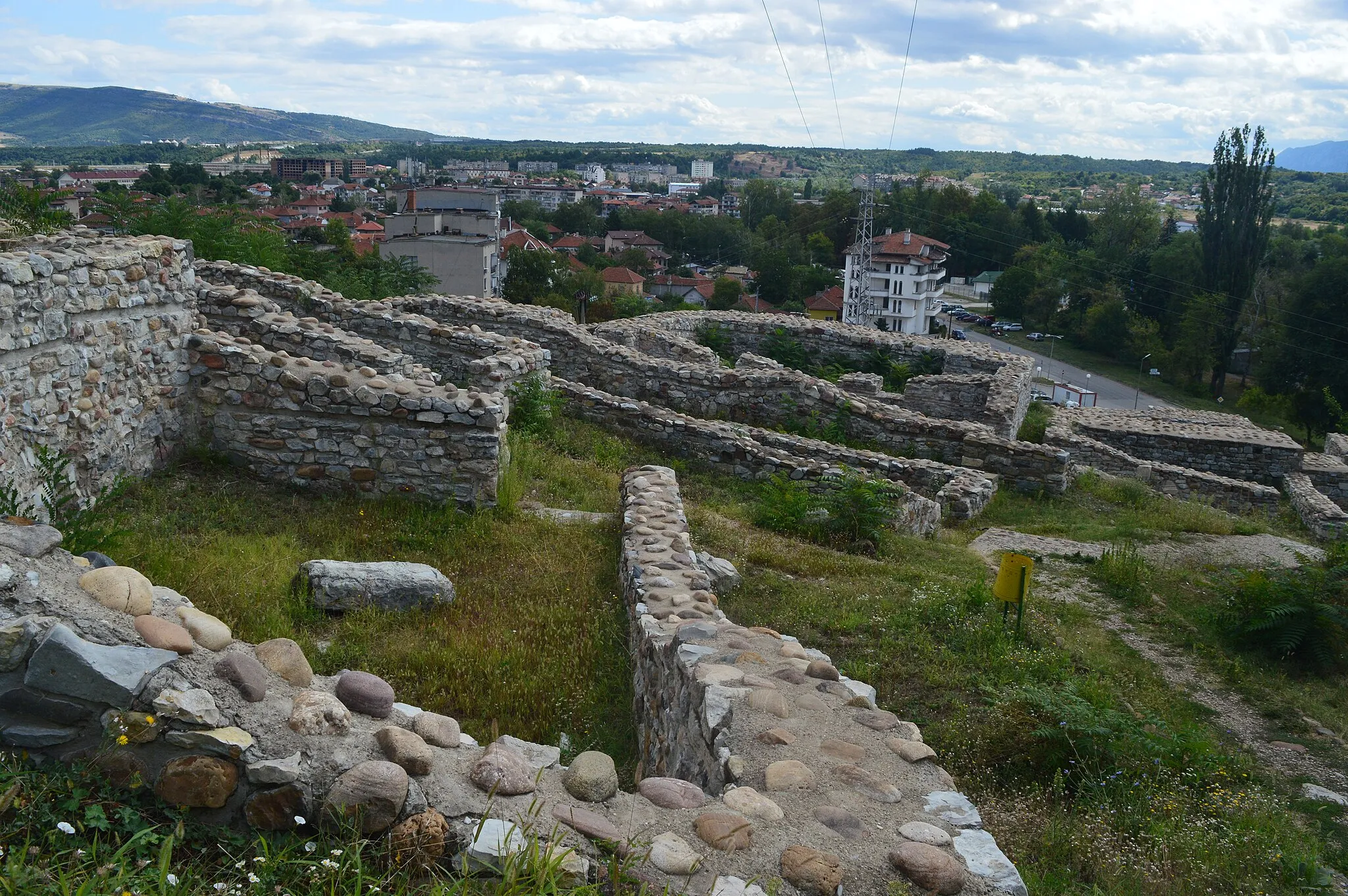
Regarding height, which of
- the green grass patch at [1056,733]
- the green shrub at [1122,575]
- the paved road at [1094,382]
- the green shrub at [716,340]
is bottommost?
the paved road at [1094,382]

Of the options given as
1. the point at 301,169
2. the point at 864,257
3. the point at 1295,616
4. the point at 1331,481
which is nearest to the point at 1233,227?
the point at 864,257

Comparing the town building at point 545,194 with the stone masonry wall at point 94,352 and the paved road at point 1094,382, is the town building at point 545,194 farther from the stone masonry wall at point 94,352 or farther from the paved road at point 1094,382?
the stone masonry wall at point 94,352

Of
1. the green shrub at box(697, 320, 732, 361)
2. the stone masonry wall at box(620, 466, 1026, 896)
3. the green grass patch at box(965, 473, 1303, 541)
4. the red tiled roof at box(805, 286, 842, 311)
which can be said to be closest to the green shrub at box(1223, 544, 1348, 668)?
the green grass patch at box(965, 473, 1303, 541)

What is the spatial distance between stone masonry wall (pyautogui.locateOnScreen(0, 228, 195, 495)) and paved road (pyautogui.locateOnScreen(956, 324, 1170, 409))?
134 feet

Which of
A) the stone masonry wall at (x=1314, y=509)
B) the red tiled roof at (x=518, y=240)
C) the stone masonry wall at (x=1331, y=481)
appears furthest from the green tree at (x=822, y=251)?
the stone masonry wall at (x=1314, y=509)

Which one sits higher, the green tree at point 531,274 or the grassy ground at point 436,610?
the green tree at point 531,274

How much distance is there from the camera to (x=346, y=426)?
828cm

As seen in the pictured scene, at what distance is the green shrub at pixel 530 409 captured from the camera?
1138 cm

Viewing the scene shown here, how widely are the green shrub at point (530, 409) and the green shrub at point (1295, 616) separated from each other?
293 inches

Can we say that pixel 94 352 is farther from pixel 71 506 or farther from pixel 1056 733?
pixel 1056 733

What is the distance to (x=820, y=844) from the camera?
11.6 ft

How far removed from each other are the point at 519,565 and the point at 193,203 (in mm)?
13687

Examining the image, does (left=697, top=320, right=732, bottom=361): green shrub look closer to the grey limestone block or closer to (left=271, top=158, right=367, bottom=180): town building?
the grey limestone block

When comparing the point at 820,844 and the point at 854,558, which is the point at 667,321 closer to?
the point at 854,558
